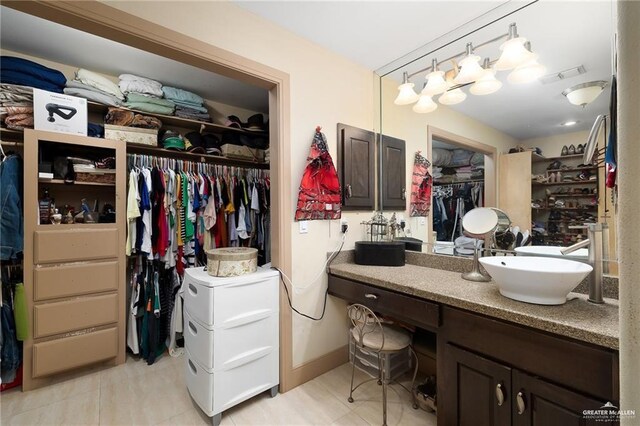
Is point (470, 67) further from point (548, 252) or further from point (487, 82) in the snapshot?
point (548, 252)

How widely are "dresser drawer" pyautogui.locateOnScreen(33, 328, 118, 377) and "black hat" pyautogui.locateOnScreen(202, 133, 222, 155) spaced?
5.95ft

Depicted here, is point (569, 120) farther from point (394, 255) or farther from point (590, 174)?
point (394, 255)

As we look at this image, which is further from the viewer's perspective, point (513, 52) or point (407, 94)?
point (407, 94)

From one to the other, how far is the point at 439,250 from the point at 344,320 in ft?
3.23

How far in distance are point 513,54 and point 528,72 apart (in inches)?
5.8

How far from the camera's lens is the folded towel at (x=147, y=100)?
2.42 m

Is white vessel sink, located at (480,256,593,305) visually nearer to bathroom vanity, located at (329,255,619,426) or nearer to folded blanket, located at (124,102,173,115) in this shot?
bathroom vanity, located at (329,255,619,426)

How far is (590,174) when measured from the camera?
1.47 m

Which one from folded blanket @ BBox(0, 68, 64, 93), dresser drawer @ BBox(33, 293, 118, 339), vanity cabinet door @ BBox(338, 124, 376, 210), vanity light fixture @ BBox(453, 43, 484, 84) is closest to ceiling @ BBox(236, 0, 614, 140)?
vanity light fixture @ BBox(453, 43, 484, 84)

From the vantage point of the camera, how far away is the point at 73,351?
203 cm

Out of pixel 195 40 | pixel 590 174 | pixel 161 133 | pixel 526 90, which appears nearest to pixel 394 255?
pixel 590 174

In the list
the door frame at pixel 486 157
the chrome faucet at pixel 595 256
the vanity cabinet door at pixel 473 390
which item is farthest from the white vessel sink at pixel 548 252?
the vanity cabinet door at pixel 473 390

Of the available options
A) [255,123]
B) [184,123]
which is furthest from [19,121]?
[255,123]

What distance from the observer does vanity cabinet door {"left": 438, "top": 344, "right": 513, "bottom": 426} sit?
46.3 inches
